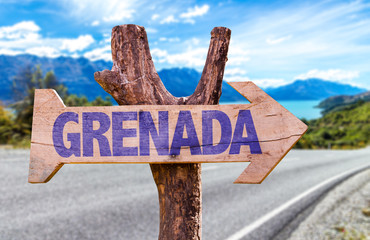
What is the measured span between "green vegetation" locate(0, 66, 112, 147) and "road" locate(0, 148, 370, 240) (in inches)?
163

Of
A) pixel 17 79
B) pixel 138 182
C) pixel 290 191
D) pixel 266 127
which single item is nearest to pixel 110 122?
pixel 266 127

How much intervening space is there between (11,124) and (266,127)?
13130 mm

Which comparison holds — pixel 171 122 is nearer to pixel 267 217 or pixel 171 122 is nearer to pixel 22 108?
pixel 267 217

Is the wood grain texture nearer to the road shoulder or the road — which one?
the road

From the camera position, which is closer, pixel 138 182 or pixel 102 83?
pixel 102 83

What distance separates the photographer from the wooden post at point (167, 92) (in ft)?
4.89

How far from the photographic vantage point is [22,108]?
1259 centimetres

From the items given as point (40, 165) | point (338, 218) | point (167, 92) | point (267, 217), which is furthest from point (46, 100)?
point (338, 218)

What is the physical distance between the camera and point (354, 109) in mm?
68312

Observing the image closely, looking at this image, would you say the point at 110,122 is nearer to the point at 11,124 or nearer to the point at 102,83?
the point at 102,83

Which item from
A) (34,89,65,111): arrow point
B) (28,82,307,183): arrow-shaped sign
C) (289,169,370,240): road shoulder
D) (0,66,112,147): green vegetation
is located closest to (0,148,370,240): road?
(289,169,370,240): road shoulder

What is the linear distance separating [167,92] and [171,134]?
0.30 meters

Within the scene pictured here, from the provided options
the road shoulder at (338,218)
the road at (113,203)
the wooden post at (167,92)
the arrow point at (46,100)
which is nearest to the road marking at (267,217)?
the road at (113,203)

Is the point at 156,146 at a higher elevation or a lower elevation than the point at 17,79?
lower
